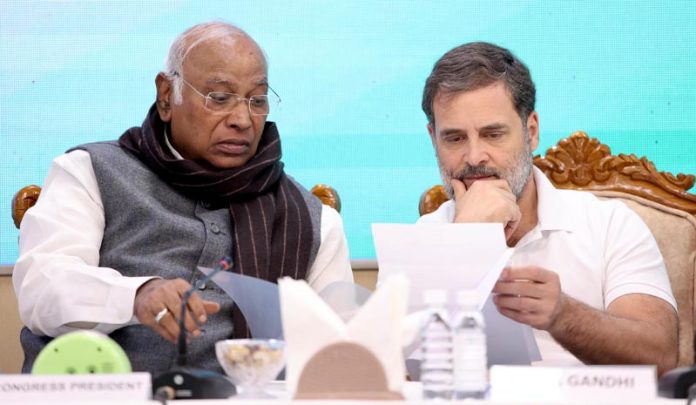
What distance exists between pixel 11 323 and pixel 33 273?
76cm

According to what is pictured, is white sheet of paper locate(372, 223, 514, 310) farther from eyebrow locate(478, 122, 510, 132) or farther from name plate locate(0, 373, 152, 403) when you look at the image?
eyebrow locate(478, 122, 510, 132)

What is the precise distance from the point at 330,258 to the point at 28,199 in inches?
32.7

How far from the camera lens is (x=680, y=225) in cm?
260

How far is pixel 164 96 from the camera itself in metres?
2.54

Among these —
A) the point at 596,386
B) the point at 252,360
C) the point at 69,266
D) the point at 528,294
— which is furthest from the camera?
the point at 69,266

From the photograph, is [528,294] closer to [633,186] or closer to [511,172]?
[511,172]

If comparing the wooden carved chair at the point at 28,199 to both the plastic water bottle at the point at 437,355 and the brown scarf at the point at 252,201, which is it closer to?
the brown scarf at the point at 252,201

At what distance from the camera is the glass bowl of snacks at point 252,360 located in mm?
1517

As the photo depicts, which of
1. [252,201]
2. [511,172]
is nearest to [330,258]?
[252,201]

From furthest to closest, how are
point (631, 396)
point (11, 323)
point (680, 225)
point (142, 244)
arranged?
point (11, 323) → point (680, 225) → point (142, 244) → point (631, 396)

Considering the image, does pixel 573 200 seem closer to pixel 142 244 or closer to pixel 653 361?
pixel 653 361

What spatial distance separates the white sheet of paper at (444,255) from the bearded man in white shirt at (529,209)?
0.55 metres

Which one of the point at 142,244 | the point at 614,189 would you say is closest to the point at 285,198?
the point at 142,244

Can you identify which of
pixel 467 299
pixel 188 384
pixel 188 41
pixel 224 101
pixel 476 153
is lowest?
pixel 188 384
